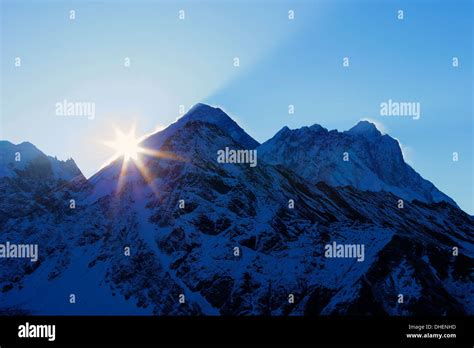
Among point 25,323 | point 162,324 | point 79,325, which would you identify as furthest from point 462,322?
point 25,323

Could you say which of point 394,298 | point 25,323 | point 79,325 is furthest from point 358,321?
point 394,298

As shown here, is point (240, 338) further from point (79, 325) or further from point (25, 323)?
point (25, 323)

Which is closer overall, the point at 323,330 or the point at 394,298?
the point at 323,330

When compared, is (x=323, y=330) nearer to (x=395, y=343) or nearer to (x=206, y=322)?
(x=395, y=343)

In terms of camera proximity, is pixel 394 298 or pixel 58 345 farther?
pixel 394 298

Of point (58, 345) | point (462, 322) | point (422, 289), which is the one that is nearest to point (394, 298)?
point (422, 289)

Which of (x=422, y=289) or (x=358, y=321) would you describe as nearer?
(x=358, y=321)

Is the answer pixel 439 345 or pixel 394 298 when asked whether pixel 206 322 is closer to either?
pixel 439 345
